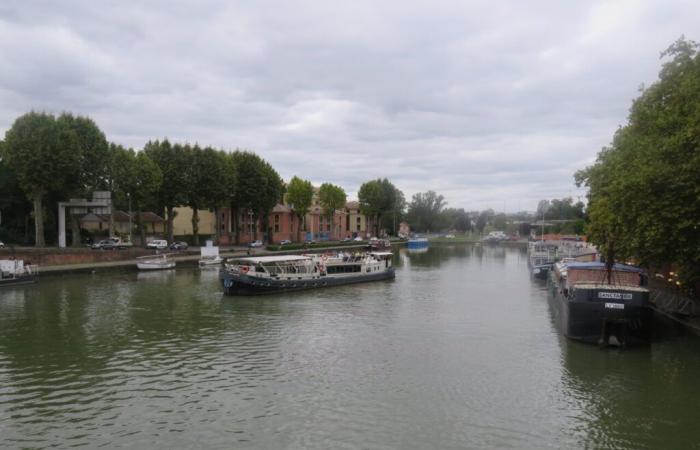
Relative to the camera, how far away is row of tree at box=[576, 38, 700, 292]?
2280 centimetres

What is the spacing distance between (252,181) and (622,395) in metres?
77.8

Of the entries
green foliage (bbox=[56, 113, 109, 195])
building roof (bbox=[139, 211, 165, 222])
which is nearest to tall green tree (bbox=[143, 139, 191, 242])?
green foliage (bbox=[56, 113, 109, 195])

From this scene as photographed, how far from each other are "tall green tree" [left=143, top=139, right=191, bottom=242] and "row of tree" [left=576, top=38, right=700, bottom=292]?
61.1m

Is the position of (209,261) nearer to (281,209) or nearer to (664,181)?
(281,209)

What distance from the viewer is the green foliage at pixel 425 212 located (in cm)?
18738

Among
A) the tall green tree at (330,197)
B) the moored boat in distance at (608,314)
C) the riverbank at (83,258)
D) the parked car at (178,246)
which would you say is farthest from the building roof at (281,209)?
the moored boat in distance at (608,314)

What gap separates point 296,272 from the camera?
4812cm

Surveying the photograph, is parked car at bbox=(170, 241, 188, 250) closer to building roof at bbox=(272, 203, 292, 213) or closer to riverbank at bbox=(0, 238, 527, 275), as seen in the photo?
riverbank at bbox=(0, 238, 527, 275)

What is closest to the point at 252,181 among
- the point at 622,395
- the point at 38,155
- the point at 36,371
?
the point at 38,155

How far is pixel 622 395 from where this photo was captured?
1911 centimetres

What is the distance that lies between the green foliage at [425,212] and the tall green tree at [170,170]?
11518cm

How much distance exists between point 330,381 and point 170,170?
207 ft

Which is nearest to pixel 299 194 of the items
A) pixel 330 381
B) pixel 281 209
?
pixel 281 209

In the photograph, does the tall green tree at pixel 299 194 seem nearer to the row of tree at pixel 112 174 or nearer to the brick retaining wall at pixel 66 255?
the row of tree at pixel 112 174
